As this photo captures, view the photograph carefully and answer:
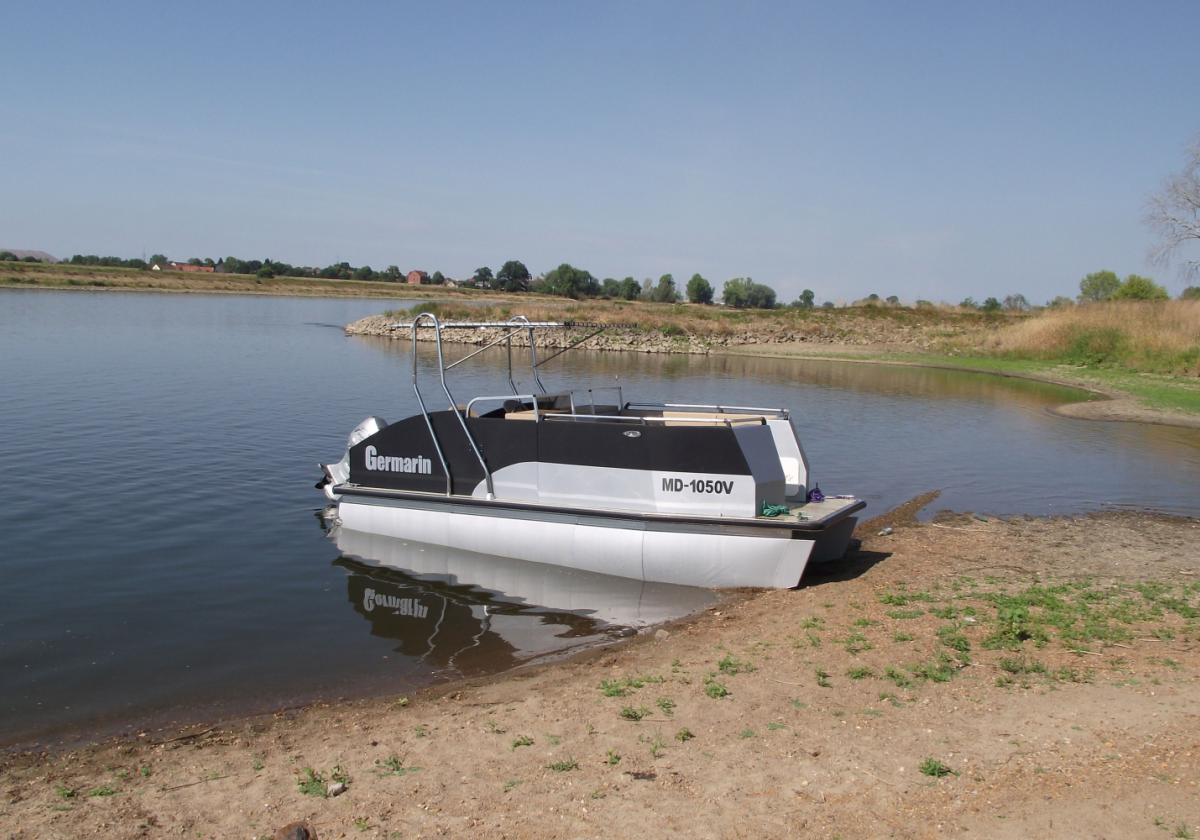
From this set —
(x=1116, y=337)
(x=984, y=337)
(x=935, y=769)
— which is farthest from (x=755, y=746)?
(x=984, y=337)

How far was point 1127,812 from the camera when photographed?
163 inches

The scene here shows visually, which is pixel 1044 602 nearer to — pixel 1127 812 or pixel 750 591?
pixel 750 591

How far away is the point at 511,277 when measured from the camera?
14988 centimetres

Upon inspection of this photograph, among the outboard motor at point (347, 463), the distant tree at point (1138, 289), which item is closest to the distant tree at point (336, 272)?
the distant tree at point (1138, 289)

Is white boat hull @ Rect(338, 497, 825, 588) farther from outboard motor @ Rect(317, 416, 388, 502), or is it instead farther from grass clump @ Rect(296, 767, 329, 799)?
grass clump @ Rect(296, 767, 329, 799)

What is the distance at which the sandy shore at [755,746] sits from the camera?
4.43 metres

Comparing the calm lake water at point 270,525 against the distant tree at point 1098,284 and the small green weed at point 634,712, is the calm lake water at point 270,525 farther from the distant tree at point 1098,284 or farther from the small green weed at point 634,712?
the distant tree at point 1098,284

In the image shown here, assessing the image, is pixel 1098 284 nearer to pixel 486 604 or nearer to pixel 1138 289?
pixel 1138 289

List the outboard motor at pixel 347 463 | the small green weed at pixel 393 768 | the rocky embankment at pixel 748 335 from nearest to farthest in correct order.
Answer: the small green weed at pixel 393 768, the outboard motor at pixel 347 463, the rocky embankment at pixel 748 335

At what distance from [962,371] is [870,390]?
39.2ft

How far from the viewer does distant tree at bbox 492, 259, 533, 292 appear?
470ft

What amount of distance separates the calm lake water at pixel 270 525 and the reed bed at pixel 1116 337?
8.98 m

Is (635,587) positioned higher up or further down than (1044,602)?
further down

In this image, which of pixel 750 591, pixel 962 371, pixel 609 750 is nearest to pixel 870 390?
pixel 962 371
